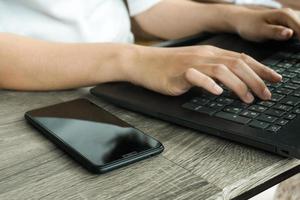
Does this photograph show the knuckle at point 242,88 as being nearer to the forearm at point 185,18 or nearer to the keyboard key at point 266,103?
the keyboard key at point 266,103

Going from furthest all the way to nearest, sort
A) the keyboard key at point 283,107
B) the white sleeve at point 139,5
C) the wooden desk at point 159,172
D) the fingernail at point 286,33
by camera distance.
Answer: the white sleeve at point 139,5 < the fingernail at point 286,33 < the keyboard key at point 283,107 < the wooden desk at point 159,172

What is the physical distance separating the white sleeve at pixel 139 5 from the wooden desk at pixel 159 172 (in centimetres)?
50

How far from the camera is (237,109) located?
568 millimetres

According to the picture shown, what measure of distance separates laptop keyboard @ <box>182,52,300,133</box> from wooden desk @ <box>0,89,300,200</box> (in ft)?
0.10

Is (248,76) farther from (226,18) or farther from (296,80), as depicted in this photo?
(226,18)

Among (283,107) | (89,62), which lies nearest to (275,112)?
(283,107)

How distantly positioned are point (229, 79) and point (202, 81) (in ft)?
0.11

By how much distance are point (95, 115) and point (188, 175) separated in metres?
0.17

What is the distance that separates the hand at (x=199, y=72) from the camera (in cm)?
59

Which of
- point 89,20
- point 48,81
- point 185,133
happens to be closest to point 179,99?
point 185,133

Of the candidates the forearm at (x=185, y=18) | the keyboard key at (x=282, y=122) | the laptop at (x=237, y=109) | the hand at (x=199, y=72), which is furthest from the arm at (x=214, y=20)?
the keyboard key at (x=282, y=122)

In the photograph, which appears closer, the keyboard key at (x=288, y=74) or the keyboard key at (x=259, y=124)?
the keyboard key at (x=259, y=124)

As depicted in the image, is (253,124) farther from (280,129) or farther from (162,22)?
(162,22)

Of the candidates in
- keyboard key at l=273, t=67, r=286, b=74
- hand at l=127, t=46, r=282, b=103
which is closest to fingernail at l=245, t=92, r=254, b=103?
hand at l=127, t=46, r=282, b=103
